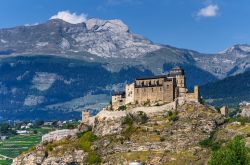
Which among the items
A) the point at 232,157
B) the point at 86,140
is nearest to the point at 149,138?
the point at 86,140

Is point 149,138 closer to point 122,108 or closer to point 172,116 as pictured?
point 172,116

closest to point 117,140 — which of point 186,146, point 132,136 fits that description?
point 132,136

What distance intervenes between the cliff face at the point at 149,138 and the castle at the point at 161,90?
9.82 ft

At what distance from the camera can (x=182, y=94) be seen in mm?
188750

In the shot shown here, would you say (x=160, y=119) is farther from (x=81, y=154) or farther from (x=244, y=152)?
(x=244, y=152)

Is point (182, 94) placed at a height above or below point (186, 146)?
above

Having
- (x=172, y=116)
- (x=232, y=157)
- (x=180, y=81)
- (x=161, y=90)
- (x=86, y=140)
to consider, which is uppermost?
(x=180, y=81)

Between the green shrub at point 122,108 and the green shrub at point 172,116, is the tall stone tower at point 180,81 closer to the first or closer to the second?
the green shrub at point 172,116

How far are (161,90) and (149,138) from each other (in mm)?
13438

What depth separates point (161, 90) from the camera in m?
189

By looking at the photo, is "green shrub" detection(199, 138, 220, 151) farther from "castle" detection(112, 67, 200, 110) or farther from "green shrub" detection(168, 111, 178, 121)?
"castle" detection(112, 67, 200, 110)

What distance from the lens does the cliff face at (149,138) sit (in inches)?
7160

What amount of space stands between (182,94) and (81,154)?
3216 cm

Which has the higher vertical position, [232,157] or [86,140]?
[232,157]
